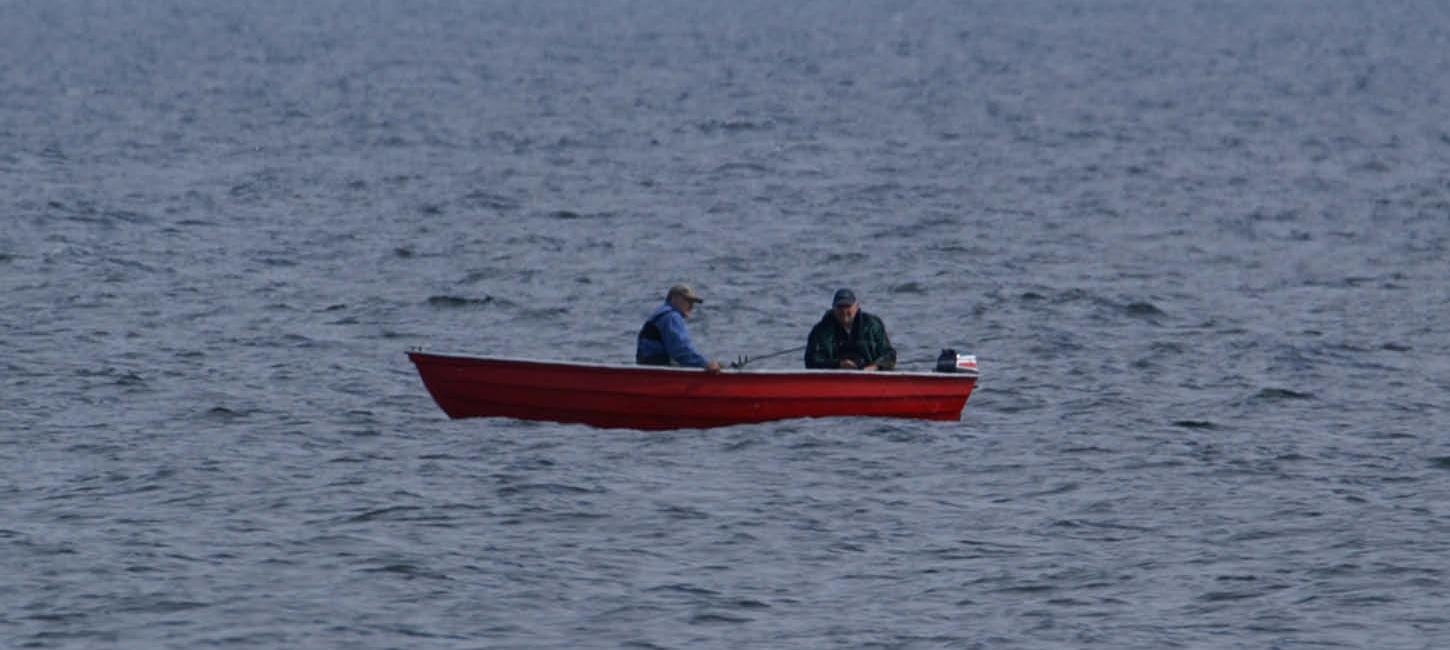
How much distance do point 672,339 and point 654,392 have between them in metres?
0.65

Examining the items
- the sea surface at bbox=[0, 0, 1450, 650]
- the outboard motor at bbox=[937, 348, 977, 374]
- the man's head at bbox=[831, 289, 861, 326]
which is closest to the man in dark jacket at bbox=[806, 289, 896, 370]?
the man's head at bbox=[831, 289, 861, 326]

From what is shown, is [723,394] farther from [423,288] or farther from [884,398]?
[423,288]

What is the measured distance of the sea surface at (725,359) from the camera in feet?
65.3

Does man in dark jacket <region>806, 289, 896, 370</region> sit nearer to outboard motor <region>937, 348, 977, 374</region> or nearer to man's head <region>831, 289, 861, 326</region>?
man's head <region>831, 289, 861, 326</region>

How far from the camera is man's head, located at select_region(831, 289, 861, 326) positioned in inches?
1062

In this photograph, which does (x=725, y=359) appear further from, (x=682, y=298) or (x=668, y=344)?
(x=668, y=344)

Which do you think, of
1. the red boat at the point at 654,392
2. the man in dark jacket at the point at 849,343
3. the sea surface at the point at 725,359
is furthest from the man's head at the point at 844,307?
the sea surface at the point at 725,359

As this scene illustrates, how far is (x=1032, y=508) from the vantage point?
23359 millimetres

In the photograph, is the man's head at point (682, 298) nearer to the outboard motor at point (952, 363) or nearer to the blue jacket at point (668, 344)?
the blue jacket at point (668, 344)

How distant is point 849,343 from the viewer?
1078 inches

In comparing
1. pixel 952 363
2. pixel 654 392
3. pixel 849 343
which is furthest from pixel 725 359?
pixel 654 392

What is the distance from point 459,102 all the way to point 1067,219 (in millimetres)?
38552

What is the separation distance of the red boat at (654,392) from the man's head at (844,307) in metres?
1.01

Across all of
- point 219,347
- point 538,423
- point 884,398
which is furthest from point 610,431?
point 219,347
